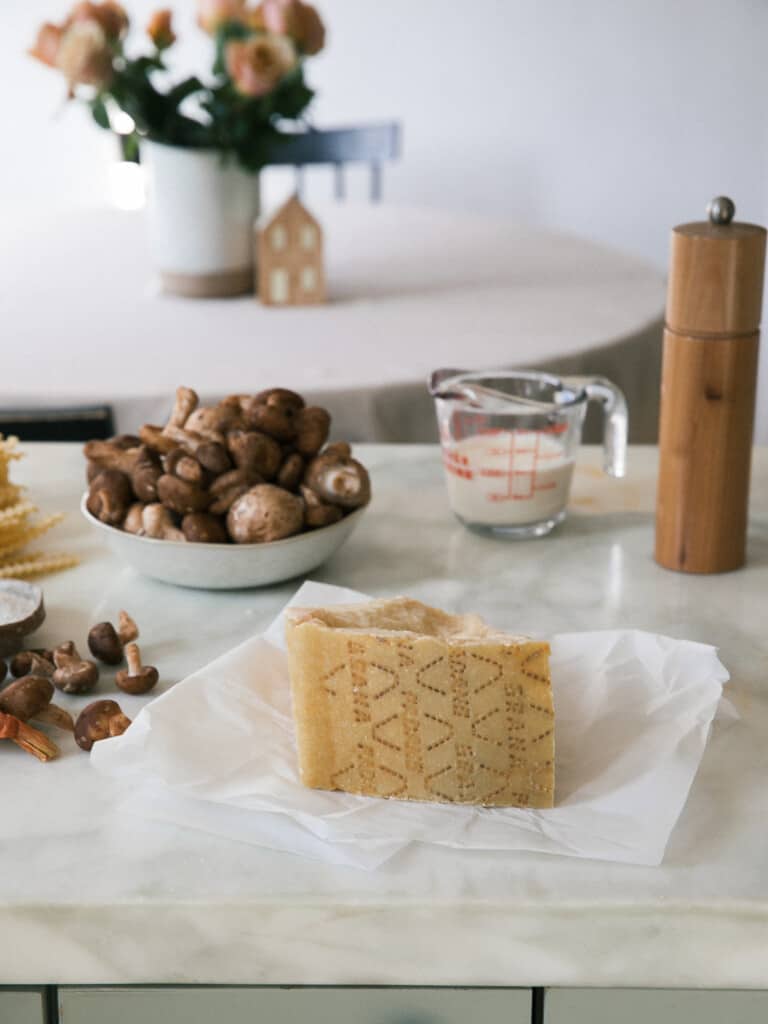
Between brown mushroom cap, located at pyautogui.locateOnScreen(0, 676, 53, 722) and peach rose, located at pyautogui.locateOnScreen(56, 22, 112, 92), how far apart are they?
4.94ft

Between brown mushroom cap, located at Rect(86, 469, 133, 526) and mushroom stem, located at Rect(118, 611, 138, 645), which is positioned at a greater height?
brown mushroom cap, located at Rect(86, 469, 133, 526)

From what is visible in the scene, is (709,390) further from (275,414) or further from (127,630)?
(127,630)

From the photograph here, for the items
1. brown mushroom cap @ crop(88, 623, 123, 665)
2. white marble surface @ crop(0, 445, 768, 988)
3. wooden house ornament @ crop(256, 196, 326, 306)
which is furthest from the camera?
wooden house ornament @ crop(256, 196, 326, 306)

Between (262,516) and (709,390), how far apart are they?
1.11 ft

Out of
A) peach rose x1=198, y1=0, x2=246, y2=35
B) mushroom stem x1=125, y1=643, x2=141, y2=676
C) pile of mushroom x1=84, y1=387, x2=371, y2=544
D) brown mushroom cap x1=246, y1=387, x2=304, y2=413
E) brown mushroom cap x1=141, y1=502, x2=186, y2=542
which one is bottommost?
mushroom stem x1=125, y1=643, x2=141, y2=676

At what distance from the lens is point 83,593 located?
104cm

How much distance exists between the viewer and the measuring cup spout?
1.11m

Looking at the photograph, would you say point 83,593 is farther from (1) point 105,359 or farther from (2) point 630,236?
(2) point 630,236

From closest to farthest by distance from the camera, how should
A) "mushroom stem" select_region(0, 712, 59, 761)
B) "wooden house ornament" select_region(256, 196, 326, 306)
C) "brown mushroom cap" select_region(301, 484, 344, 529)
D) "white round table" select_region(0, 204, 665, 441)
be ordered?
"mushroom stem" select_region(0, 712, 59, 761) → "brown mushroom cap" select_region(301, 484, 344, 529) → "white round table" select_region(0, 204, 665, 441) → "wooden house ornament" select_region(256, 196, 326, 306)

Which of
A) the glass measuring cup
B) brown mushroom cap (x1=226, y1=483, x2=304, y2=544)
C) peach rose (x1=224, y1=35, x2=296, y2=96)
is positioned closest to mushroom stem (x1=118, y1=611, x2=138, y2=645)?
brown mushroom cap (x1=226, y1=483, x2=304, y2=544)

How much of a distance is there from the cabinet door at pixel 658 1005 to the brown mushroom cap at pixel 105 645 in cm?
37

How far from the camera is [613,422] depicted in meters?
1.12

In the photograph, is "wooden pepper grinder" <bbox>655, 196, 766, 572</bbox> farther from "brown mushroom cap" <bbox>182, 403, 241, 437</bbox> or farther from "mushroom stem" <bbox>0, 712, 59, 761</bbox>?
"mushroom stem" <bbox>0, 712, 59, 761</bbox>

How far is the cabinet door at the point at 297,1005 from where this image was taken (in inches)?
27.7
